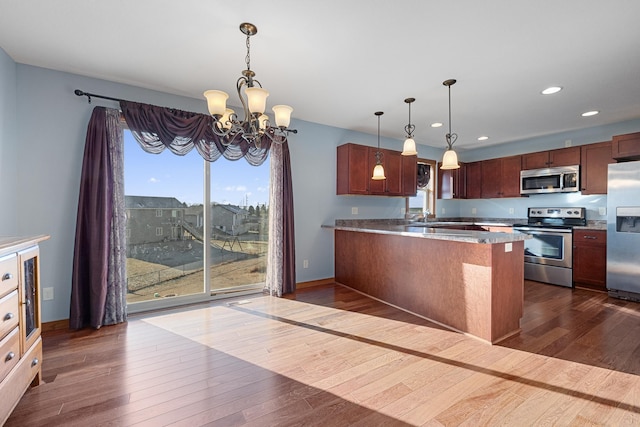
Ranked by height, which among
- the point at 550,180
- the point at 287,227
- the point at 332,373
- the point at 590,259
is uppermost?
the point at 550,180

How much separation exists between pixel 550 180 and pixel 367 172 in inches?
120

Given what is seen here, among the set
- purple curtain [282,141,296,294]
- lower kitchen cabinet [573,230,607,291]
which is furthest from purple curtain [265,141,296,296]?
lower kitchen cabinet [573,230,607,291]

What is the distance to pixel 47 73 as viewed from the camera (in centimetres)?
273

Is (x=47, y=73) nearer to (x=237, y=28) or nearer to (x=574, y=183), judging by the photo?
(x=237, y=28)

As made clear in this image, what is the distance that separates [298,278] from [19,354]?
2.93 m

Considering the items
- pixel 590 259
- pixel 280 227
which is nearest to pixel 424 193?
pixel 590 259

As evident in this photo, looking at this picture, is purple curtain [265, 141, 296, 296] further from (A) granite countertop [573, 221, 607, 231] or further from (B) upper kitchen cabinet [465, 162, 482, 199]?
(A) granite countertop [573, 221, 607, 231]

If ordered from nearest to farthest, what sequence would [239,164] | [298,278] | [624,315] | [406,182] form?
1. [624,315]
2. [239,164]
3. [298,278]
4. [406,182]

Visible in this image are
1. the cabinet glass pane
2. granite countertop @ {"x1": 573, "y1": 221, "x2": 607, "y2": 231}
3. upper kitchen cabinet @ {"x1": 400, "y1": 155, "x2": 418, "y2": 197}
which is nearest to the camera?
the cabinet glass pane

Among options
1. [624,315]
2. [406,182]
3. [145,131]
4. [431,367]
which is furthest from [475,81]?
[145,131]

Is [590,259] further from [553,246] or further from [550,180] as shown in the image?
[550,180]

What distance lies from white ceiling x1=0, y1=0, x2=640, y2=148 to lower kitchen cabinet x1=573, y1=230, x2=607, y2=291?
5.77 feet

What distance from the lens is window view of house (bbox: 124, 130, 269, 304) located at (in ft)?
10.6

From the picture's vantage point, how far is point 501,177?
5426 mm
